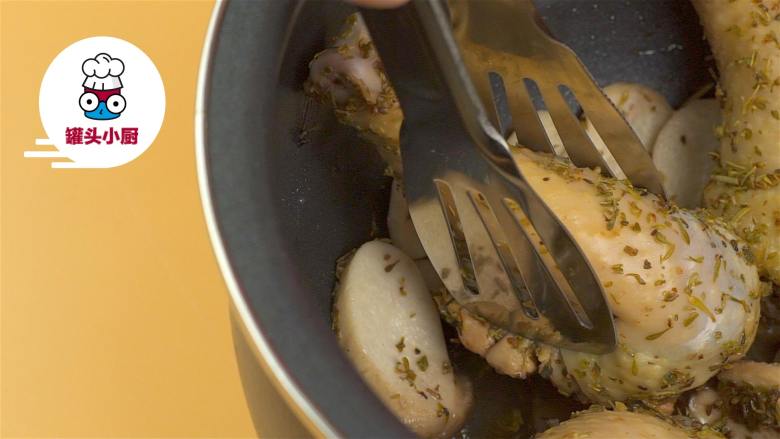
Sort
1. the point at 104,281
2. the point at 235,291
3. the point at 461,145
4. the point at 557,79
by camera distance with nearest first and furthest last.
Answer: the point at 235,291
the point at 461,145
the point at 557,79
the point at 104,281

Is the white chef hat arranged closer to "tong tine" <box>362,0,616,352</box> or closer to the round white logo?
the round white logo

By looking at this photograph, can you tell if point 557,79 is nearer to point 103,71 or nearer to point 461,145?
point 461,145

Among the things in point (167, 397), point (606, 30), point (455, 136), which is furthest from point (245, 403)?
point (606, 30)

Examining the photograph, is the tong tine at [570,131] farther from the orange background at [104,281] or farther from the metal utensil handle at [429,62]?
the orange background at [104,281]

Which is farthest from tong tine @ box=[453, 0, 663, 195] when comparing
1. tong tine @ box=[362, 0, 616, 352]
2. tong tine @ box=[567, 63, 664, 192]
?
tong tine @ box=[362, 0, 616, 352]

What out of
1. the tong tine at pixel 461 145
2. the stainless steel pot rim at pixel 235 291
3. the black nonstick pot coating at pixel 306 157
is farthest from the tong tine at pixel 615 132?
the stainless steel pot rim at pixel 235 291

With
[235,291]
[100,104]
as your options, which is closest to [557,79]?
[235,291]
